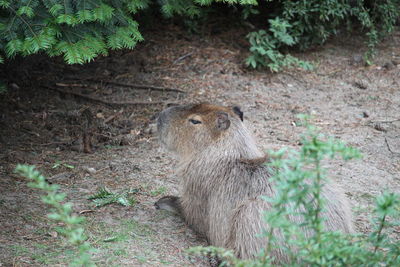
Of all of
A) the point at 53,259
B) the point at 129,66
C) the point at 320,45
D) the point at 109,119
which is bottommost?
the point at 53,259

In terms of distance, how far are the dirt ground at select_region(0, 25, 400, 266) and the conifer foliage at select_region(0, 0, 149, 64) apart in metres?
0.98

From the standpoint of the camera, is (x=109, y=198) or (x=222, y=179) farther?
(x=109, y=198)

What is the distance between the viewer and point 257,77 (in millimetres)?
6324

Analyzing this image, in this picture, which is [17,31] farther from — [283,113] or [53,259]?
[283,113]

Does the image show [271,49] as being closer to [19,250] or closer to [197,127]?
[197,127]

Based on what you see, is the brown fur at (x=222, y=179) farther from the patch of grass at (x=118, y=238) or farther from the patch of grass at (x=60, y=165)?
the patch of grass at (x=60, y=165)

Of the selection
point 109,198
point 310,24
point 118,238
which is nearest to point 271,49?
point 310,24

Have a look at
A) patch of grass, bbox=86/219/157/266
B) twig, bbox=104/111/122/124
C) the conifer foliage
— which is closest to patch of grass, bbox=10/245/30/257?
patch of grass, bbox=86/219/157/266

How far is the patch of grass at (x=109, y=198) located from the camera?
12.8 ft

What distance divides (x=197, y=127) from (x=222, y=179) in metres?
0.42

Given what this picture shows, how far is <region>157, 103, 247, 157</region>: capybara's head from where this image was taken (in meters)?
3.62

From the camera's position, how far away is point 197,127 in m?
3.72

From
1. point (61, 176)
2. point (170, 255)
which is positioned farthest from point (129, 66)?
point (170, 255)

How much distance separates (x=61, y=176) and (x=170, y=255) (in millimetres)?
1333
